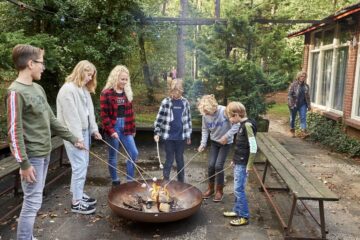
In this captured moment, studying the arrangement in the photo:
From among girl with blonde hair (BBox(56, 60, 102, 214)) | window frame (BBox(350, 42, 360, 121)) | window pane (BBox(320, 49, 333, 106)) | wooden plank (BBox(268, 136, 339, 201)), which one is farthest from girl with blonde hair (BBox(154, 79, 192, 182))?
window pane (BBox(320, 49, 333, 106))

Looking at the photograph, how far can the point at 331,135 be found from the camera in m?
9.81

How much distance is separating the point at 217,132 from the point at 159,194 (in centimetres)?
120

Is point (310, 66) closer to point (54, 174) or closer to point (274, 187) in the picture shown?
point (274, 187)

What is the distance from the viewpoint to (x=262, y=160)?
303 inches

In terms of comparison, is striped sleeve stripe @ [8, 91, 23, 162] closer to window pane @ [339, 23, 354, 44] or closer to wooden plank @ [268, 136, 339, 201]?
wooden plank @ [268, 136, 339, 201]

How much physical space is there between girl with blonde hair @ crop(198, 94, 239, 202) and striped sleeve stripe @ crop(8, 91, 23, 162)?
2617 mm

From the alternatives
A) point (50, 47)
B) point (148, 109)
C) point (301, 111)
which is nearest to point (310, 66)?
point (301, 111)

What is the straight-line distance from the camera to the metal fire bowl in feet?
13.7

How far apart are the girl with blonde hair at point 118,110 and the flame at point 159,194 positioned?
720 millimetres

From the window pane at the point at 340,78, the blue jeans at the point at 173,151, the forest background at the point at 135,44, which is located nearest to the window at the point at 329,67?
Result: the window pane at the point at 340,78

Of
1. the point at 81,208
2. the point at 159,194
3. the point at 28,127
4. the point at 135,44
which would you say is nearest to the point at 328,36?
the point at 135,44

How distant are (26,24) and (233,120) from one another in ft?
20.9

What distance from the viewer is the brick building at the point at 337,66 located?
9.01 metres

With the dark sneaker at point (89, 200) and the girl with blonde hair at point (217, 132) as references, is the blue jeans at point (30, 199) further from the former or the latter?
the girl with blonde hair at point (217, 132)
